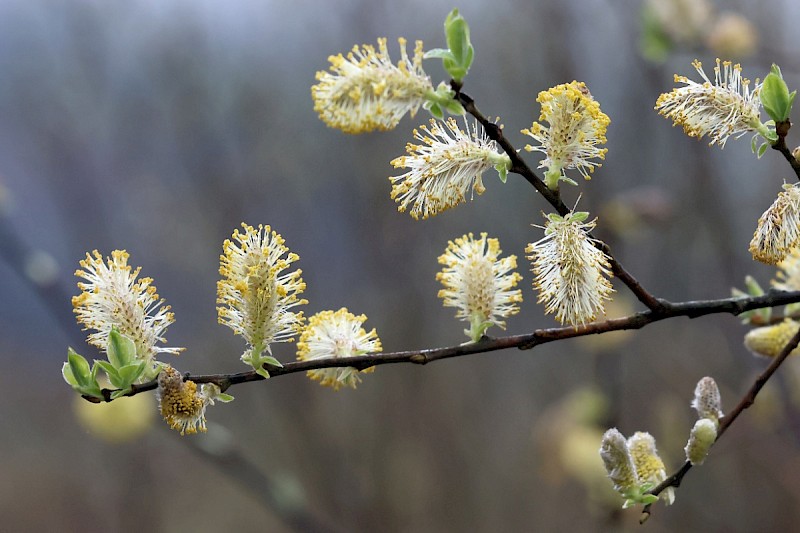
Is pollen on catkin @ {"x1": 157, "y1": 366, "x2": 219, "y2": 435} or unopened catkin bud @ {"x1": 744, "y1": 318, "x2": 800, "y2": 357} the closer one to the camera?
pollen on catkin @ {"x1": 157, "y1": 366, "x2": 219, "y2": 435}

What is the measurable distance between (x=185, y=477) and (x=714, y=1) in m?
2.66

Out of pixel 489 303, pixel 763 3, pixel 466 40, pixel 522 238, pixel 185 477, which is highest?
pixel 763 3

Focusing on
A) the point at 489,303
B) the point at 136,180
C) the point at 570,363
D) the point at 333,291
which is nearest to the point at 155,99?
the point at 136,180

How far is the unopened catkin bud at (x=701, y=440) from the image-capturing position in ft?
1.88

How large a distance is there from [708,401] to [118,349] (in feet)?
1.60

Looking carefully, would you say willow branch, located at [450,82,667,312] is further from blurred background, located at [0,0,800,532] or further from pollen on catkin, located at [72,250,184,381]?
blurred background, located at [0,0,800,532]

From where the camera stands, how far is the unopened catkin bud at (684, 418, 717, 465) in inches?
22.6

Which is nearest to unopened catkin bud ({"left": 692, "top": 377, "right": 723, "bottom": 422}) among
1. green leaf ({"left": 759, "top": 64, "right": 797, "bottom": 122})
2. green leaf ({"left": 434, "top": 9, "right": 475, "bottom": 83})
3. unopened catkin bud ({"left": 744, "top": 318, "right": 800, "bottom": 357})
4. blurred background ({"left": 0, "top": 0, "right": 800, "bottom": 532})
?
unopened catkin bud ({"left": 744, "top": 318, "right": 800, "bottom": 357})

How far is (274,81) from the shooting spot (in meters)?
2.70

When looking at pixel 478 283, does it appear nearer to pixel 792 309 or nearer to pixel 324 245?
pixel 792 309

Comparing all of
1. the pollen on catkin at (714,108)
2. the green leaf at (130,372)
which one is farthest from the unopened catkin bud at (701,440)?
the green leaf at (130,372)

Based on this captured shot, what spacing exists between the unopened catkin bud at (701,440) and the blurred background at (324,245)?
1.75 meters

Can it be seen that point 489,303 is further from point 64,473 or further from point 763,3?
point 64,473

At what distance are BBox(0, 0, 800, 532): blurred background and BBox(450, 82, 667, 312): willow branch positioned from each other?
5.69 ft
